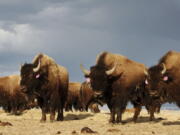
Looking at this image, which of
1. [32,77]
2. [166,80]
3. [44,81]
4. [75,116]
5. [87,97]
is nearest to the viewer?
[166,80]

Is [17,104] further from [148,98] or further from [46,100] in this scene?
[148,98]

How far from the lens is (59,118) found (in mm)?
20547

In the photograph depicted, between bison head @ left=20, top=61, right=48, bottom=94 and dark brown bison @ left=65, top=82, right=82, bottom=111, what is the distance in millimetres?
20743

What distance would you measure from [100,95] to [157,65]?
2779 millimetres

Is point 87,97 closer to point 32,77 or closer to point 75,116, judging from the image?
point 75,116

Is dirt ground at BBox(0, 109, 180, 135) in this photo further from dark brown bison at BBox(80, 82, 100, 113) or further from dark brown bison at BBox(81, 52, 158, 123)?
dark brown bison at BBox(80, 82, 100, 113)

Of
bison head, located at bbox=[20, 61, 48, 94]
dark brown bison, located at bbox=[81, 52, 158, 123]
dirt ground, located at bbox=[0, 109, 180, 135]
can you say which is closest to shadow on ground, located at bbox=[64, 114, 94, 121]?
dirt ground, located at bbox=[0, 109, 180, 135]

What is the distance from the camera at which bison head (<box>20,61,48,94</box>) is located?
18562mm

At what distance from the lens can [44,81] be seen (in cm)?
1934

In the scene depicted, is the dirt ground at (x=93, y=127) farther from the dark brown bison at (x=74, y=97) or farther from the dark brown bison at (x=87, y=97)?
the dark brown bison at (x=74, y=97)

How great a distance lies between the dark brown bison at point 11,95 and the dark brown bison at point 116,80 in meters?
13.8

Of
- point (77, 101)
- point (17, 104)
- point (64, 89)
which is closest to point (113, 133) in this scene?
point (64, 89)

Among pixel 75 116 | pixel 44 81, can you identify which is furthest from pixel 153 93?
pixel 75 116

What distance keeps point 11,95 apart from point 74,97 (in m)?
11.0
